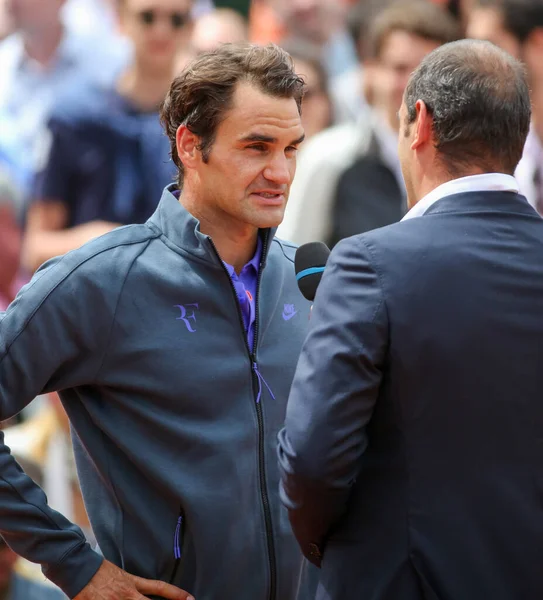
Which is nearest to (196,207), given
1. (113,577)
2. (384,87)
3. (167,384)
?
(167,384)

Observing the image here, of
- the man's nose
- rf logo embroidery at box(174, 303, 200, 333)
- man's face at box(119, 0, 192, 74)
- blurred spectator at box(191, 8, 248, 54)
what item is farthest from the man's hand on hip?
blurred spectator at box(191, 8, 248, 54)

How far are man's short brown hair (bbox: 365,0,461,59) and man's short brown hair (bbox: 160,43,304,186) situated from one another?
9.34 feet

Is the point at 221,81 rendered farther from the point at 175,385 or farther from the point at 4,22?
the point at 4,22

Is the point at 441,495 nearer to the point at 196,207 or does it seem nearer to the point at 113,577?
the point at 113,577

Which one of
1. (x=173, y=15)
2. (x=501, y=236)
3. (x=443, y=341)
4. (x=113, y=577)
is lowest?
(x=113, y=577)

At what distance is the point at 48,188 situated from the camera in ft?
17.1

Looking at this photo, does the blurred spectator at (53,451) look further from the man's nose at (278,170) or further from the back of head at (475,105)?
the back of head at (475,105)

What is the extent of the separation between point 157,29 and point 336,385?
376 centimetres

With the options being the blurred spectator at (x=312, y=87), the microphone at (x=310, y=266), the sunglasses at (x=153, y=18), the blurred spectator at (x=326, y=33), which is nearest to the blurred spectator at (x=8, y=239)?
the sunglasses at (x=153, y=18)

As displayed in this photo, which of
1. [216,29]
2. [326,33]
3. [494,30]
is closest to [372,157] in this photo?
[494,30]

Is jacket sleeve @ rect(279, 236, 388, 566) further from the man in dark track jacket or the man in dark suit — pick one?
the man in dark track jacket

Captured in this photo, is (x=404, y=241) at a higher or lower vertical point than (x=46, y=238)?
higher

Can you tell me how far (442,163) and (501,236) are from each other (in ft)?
0.69

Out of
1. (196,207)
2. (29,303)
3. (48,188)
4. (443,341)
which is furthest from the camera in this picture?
(48,188)
